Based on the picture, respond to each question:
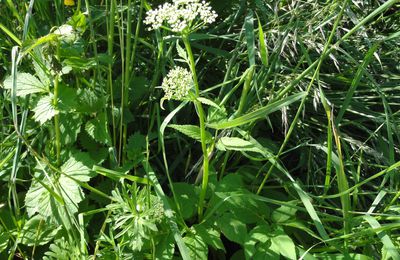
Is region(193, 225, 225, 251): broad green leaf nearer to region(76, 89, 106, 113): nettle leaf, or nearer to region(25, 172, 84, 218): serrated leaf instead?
region(25, 172, 84, 218): serrated leaf

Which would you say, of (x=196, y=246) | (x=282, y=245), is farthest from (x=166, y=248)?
(x=282, y=245)

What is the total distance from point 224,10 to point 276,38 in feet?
0.86

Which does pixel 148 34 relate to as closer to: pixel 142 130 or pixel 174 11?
pixel 142 130

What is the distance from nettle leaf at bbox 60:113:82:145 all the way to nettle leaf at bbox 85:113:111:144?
3 cm

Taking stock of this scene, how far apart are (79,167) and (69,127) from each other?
121mm

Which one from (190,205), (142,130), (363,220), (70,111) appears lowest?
(363,220)

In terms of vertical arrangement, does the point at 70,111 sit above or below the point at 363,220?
above

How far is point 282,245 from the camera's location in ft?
3.89

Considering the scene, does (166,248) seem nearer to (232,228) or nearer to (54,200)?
(232,228)

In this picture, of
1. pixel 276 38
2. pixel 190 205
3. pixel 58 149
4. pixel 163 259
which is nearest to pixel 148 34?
pixel 276 38

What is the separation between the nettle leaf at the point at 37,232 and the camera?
4.45 feet

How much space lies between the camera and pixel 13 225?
1430 mm

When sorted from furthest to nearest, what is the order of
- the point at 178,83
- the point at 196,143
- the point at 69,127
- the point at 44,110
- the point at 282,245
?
the point at 196,143 < the point at 69,127 < the point at 44,110 < the point at 282,245 < the point at 178,83

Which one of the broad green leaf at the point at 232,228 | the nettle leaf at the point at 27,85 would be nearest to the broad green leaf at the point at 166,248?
the broad green leaf at the point at 232,228
